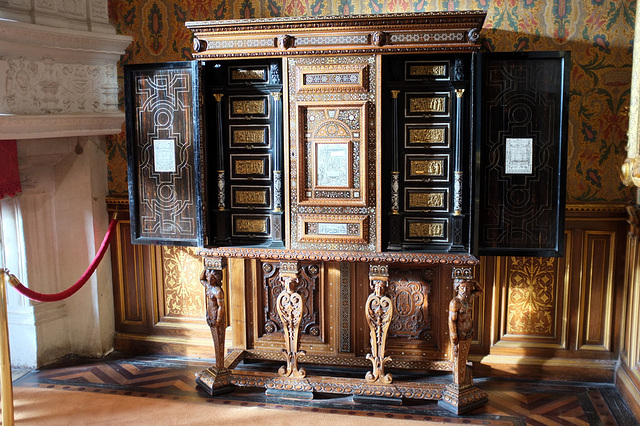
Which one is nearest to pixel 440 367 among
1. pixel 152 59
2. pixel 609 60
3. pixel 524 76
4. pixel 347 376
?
pixel 347 376

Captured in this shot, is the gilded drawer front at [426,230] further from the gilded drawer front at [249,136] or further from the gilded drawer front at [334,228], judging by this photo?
the gilded drawer front at [249,136]

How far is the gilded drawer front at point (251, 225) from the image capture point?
409 cm

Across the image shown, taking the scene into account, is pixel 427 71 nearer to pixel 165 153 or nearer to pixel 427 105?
pixel 427 105

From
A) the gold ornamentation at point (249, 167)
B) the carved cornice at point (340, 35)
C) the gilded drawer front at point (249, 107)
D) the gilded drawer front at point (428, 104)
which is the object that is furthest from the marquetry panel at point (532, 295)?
the gilded drawer front at point (249, 107)

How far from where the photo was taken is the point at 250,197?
407cm

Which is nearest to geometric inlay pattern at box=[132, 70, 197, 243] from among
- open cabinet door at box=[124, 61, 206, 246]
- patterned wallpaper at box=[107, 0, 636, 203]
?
open cabinet door at box=[124, 61, 206, 246]

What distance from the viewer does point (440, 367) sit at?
4.40 meters

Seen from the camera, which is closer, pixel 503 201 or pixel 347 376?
pixel 503 201

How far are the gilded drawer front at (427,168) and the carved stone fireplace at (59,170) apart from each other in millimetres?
2321

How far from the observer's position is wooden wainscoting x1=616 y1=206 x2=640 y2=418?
154 inches

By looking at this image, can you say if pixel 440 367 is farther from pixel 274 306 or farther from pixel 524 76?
pixel 524 76

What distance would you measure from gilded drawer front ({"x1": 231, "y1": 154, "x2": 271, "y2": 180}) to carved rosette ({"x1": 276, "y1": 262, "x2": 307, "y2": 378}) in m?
0.61

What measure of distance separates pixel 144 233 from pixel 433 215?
6.42 ft

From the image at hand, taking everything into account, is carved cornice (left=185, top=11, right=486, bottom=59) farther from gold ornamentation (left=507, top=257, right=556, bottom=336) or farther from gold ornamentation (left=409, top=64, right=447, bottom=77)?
gold ornamentation (left=507, top=257, right=556, bottom=336)
